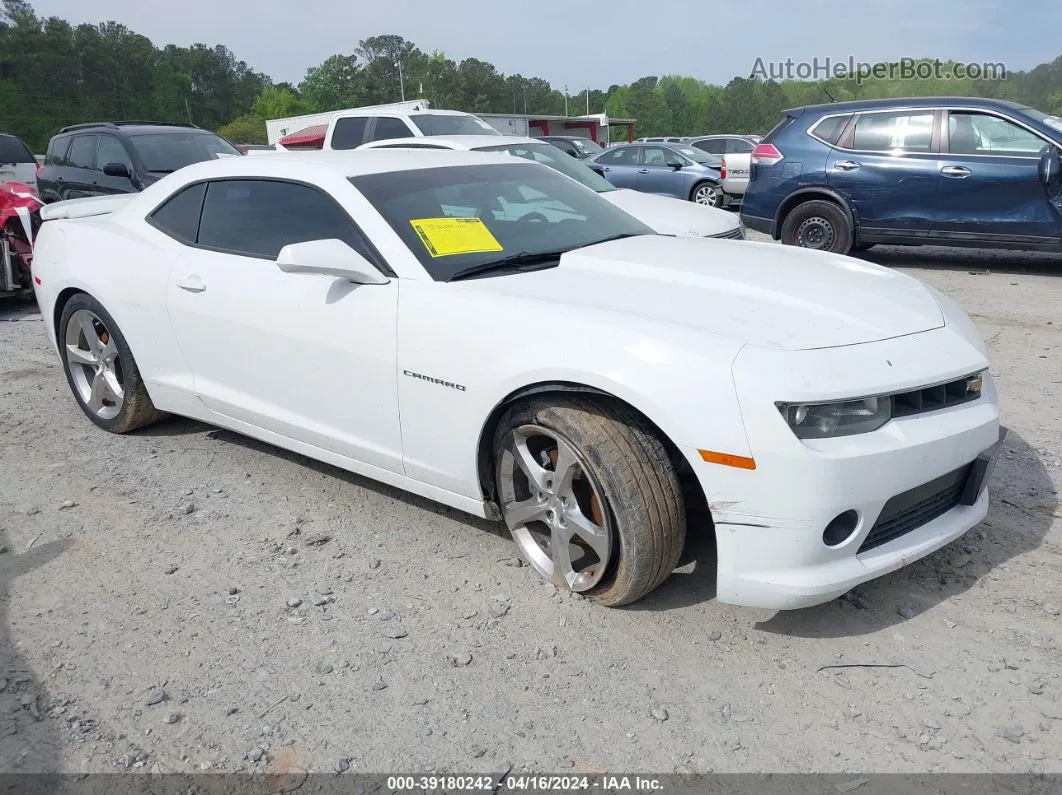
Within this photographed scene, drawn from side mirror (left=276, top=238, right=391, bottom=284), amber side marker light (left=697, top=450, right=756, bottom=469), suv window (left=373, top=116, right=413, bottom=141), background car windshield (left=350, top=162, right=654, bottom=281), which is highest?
suv window (left=373, top=116, right=413, bottom=141)

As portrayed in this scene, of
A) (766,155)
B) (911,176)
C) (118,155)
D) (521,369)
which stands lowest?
(521,369)

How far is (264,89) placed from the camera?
3777 inches

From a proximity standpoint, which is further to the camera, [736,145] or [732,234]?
[736,145]

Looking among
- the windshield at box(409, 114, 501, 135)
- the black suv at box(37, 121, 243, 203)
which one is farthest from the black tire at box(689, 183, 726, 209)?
the black suv at box(37, 121, 243, 203)

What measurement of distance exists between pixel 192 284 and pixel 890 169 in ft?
23.7

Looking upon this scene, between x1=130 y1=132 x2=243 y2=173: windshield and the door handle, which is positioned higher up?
x1=130 y1=132 x2=243 y2=173: windshield

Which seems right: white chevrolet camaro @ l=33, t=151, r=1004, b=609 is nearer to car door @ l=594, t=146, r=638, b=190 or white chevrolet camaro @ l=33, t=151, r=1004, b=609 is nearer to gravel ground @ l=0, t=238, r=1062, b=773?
gravel ground @ l=0, t=238, r=1062, b=773

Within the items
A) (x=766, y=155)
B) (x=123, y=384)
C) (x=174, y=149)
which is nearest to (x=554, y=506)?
(x=123, y=384)

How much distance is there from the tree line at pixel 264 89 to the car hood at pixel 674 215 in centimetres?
3531

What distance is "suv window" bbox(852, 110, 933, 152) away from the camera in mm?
8337

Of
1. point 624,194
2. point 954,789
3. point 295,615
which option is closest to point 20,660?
Answer: point 295,615

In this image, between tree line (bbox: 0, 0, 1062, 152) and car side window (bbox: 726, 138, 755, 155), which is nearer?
car side window (bbox: 726, 138, 755, 155)

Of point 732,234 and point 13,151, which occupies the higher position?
point 13,151

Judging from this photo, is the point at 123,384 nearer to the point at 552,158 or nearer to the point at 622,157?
the point at 552,158
